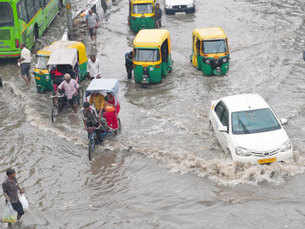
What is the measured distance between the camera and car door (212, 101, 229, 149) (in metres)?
12.5

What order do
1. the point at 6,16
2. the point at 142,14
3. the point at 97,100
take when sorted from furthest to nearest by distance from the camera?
the point at 142,14
the point at 6,16
the point at 97,100

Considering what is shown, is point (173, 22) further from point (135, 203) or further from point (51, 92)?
point (135, 203)

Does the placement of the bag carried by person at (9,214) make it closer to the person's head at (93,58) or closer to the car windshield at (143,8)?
the person's head at (93,58)

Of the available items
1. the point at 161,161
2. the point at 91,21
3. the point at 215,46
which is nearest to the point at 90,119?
the point at 161,161

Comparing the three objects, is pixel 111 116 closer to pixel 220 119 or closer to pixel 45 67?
pixel 220 119

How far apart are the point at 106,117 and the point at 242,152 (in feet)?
13.7

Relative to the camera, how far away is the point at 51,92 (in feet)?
60.4

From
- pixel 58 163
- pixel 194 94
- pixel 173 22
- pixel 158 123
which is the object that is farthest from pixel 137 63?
pixel 173 22

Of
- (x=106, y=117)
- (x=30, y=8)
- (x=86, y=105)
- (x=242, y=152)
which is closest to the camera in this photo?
(x=242, y=152)

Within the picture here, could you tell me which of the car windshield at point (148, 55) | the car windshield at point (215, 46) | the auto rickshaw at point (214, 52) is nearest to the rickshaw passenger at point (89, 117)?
the car windshield at point (148, 55)

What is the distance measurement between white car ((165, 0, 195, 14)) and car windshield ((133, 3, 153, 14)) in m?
4.30

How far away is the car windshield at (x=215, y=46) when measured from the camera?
1983 centimetres

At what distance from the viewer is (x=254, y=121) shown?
12.1 meters

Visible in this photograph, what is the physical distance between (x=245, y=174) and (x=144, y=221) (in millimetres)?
2822
